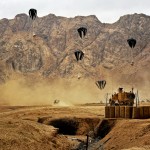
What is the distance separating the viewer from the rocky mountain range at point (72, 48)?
141 metres

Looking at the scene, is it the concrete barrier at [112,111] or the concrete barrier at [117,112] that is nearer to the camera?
the concrete barrier at [117,112]

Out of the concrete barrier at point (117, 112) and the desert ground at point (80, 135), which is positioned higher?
the concrete barrier at point (117, 112)

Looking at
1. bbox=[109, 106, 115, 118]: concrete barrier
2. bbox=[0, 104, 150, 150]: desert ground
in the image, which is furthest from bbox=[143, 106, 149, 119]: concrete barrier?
bbox=[109, 106, 115, 118]: concrete barrier

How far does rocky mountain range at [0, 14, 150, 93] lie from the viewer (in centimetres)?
14100

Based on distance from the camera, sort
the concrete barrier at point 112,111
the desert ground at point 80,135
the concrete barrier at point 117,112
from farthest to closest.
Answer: the concrete barrier at point 112,111, the concrete barrier at point 117,112, the desert ground at point 80,135

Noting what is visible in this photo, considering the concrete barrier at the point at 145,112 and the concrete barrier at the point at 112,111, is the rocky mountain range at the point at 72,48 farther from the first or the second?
the concrete barrier at the point at 145,112

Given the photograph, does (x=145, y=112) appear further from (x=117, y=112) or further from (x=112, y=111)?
(x=112, y=111)

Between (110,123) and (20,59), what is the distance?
111 metres

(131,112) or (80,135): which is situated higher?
(131,112)

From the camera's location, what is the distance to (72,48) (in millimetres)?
151750

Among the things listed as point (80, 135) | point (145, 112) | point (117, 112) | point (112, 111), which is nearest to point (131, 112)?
point (145, 112)

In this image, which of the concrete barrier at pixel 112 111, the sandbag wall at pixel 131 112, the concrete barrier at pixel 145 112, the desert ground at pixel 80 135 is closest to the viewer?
the desert ground at pixel 80 135

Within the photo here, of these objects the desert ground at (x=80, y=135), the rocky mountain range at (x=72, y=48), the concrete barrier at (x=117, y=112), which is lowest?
the desert ground at (x=80, y=135)

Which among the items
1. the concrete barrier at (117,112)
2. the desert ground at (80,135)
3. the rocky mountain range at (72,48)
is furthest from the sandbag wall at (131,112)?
the rocky mountain range at (72,48)
